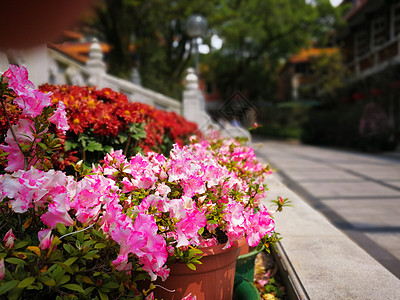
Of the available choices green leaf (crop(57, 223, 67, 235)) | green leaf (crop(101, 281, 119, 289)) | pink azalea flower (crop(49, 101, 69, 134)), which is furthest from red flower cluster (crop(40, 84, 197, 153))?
green leaf (crop(101, 281, 119, 289))

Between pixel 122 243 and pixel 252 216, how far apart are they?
0.65 meters

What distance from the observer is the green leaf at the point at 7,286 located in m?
0.92

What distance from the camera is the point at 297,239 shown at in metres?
2.78

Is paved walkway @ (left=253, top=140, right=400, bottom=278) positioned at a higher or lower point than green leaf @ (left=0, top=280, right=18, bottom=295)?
lower

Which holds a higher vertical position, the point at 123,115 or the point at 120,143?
the point at 123,115

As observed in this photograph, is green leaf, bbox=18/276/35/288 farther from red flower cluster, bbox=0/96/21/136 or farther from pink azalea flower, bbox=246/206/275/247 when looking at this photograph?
red flower cluster, bbox=0/96/21/136

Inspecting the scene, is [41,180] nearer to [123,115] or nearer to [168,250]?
[168,250]

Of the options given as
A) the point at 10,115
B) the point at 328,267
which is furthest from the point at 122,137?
the point at 328,267

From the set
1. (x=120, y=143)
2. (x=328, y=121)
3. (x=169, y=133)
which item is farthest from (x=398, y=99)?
(x=120, y=143)

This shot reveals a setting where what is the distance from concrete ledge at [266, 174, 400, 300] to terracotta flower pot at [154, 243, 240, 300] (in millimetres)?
654

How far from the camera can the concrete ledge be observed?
1.91 m

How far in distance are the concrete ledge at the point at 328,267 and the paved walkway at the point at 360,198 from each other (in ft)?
1.74

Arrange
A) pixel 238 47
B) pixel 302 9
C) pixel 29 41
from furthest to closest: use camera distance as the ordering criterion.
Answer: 1. pixel 238 47
2. pixel 302 9
3. pixel 29 41

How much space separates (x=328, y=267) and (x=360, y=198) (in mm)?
3492
